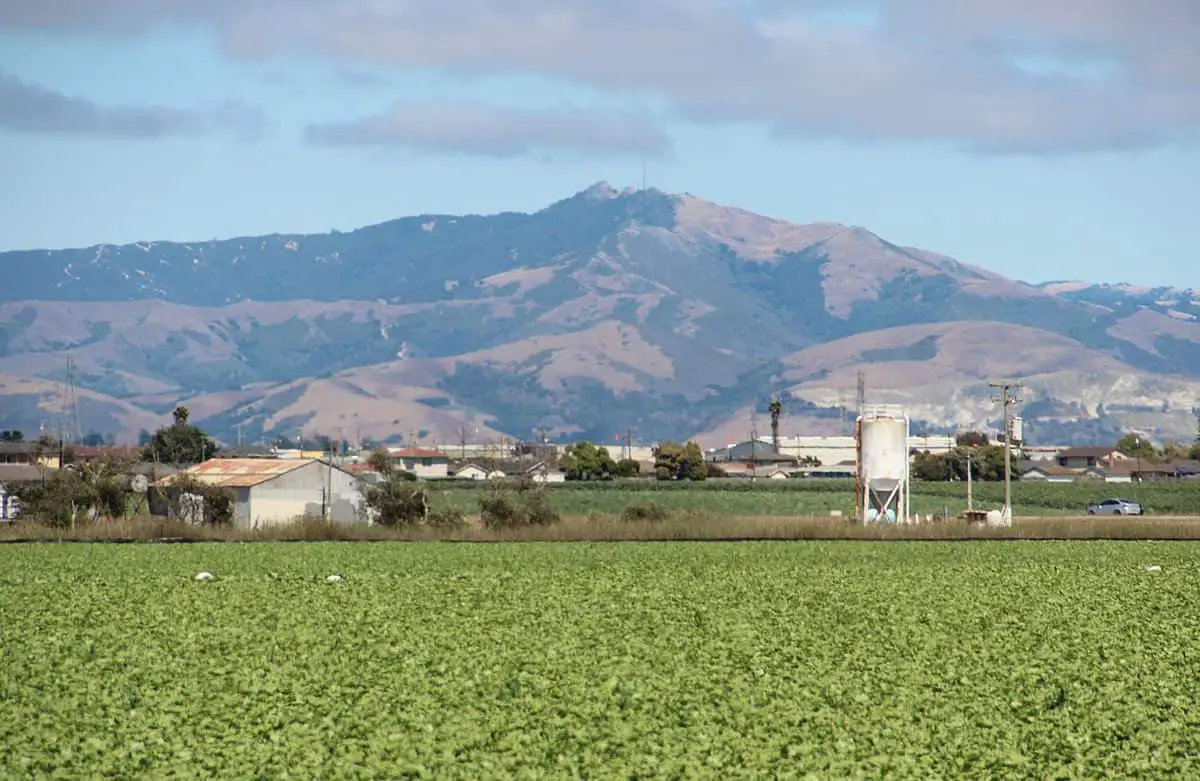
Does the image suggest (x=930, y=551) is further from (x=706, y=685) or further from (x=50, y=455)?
(x=50, y=455)

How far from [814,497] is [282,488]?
64.0 meters

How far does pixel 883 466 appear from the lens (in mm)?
103938

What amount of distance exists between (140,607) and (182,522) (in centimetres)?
3962

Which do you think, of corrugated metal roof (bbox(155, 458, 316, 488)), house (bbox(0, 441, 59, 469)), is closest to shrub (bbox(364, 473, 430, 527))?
corrugated metal roof (bbox(155, 458, 316, 488))

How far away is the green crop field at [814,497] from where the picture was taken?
142500 mm

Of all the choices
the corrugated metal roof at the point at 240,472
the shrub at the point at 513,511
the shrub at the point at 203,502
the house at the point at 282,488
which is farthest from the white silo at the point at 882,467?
the shrub at the point at 203,502

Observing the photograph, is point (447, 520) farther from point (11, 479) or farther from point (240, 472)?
point (11, 479)

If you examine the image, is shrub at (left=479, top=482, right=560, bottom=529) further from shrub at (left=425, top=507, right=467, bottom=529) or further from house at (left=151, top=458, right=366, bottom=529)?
house at (left=151, top=458, right=366, bottom=529)

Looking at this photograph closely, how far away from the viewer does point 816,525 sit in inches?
3356

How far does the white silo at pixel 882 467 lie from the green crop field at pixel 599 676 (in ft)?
153

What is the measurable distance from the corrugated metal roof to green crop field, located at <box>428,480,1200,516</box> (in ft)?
74.4

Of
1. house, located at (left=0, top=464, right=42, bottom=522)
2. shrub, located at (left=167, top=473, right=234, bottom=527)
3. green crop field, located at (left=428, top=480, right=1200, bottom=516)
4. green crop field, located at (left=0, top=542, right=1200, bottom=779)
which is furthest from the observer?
green crop field, located at (left=428, top=480, right=1200, bottom=516)

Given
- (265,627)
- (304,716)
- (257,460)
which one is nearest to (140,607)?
(265,627)

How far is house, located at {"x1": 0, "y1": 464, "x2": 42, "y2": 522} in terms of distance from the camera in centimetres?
11829
